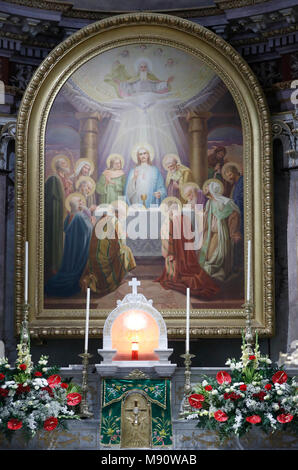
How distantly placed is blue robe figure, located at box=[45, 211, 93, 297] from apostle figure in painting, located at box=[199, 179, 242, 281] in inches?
50.6

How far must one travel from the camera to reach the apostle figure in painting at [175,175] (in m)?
9.83

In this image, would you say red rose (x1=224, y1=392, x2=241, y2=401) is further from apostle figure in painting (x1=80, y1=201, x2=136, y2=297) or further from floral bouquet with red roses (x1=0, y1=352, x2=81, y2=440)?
apostle figure in painting (x1=80, y1=201, x2=136, y2=297)

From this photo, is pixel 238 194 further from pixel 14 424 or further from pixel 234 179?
pixel 14 424

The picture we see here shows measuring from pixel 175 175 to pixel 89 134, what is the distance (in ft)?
3.49

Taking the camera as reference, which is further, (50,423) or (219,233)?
(219,233)

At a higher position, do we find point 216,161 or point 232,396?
point 216,161

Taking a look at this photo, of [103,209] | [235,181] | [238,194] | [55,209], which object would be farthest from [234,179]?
[55,209]

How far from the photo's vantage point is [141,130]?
32.7 feet

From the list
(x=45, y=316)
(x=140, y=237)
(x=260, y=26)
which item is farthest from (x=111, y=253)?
(x=260, y=26)

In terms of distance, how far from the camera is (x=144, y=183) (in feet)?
32.4

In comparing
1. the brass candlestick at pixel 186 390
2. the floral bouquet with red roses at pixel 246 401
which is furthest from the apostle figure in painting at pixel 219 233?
the floral bouquet with red roses at pixel 246 401

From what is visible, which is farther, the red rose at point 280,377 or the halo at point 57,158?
the halo at point 57,158

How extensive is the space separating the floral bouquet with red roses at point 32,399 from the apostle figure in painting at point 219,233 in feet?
7.48

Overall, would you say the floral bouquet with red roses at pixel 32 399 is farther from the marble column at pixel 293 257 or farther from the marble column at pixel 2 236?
the marble column at pixel 293 257
